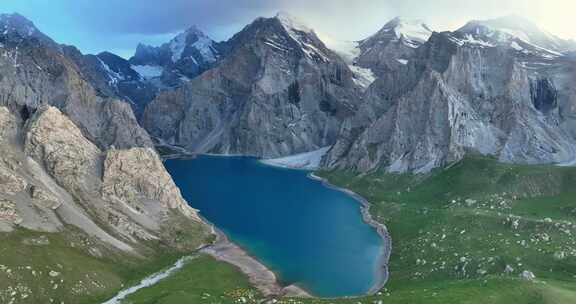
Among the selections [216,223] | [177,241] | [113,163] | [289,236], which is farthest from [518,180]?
[113,163]

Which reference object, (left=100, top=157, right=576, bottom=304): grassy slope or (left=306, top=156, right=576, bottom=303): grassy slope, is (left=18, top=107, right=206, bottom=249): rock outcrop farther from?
(left=306, top=156, right=576, bottom=303): grassy slope

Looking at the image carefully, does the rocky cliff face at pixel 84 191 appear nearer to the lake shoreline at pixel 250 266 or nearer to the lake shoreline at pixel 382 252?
the lake shoreline at pixel 250 266

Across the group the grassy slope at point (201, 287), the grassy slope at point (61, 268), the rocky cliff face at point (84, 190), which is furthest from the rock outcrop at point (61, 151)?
the grassy slope at point (201, 287)

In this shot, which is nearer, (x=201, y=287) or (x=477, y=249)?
(x=201, y=287)

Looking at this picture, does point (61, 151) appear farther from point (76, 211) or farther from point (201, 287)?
point (201, 287)

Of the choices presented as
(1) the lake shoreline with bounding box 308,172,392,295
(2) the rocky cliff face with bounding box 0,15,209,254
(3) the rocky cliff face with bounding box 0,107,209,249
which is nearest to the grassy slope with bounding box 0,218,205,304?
(2) the rocky cliff face with bounding box 0,15,209,254

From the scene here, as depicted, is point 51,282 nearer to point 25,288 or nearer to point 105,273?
point 25,288

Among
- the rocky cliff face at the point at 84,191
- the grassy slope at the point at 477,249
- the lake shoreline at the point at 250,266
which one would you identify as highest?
the rocky cliff face at the point at 84,191

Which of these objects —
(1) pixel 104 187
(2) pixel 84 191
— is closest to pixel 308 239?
(1) pixel 104 187
